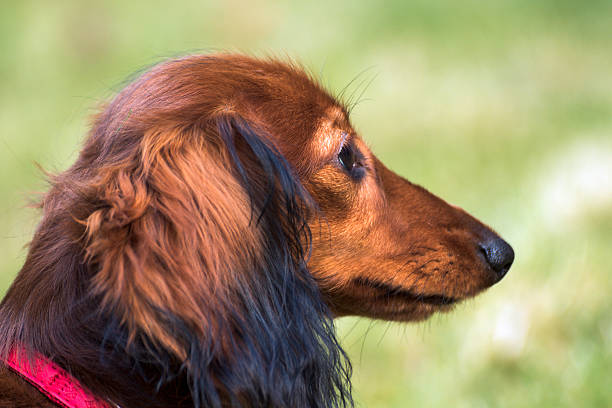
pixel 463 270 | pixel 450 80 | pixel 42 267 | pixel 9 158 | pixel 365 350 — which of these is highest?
pixel 450 80

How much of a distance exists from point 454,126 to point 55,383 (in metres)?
5.30

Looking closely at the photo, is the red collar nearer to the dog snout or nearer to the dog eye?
the dog eye

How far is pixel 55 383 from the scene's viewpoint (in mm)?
2020

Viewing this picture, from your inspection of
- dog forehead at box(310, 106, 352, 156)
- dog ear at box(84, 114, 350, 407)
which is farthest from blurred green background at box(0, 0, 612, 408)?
dog ear at box(84, 114, 350, 407)

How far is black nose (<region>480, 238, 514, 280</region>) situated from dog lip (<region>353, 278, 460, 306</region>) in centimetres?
19

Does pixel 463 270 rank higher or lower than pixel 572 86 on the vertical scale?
lower

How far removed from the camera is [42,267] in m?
2.18

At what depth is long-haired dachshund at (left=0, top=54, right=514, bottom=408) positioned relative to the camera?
6.54ft

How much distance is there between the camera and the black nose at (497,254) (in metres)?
2.73

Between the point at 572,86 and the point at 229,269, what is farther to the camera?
the point at 572,86

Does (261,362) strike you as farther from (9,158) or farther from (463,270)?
(9,158)

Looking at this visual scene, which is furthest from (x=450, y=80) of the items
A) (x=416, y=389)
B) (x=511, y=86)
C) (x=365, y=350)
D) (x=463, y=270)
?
(x=463, y=270)

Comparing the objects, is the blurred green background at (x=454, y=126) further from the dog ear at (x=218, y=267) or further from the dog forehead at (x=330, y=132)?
the dog ear at (x=218, y=267)

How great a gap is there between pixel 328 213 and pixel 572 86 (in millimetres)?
5126
